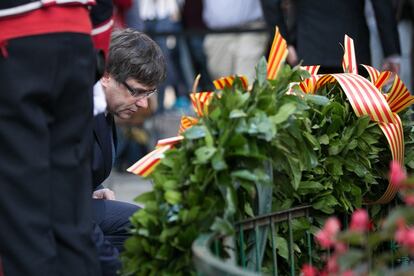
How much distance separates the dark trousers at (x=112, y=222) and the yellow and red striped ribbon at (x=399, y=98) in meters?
1.06

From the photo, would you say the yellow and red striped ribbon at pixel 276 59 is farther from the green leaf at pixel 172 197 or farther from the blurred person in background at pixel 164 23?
the blurred person in background at pixel 164 23

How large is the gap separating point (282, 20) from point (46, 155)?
10.6ft

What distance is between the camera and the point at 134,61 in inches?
160

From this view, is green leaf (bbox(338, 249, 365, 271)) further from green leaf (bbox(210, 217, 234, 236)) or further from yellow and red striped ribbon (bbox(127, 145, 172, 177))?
yellow and red striped ribbon (bbox(127, 145, 172, 177))

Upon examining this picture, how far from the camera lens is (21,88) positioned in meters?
3.05

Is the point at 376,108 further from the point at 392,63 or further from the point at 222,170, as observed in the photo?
the point at 392,63

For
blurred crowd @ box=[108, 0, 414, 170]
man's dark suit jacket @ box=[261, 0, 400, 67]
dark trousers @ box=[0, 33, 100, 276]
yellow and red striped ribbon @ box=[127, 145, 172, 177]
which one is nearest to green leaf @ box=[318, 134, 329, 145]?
yellow and red striped ribbon @ box=[127, 145, 172, 177]

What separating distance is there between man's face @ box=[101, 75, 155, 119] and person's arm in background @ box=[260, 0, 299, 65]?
209 centimetres

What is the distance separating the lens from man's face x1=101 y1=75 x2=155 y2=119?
4035 mm

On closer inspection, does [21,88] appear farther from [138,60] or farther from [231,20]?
[231,20]

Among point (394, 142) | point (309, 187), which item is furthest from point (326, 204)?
point (394, 142)

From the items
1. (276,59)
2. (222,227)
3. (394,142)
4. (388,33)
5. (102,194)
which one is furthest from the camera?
(388,33)

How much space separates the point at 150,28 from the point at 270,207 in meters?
7.00

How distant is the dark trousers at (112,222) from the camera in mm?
3988
